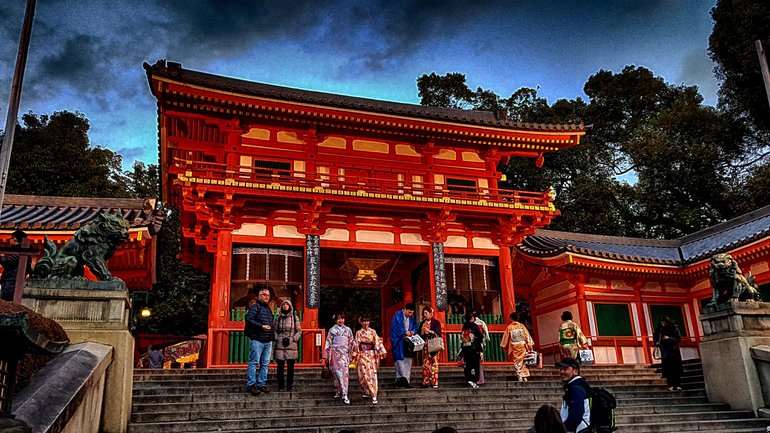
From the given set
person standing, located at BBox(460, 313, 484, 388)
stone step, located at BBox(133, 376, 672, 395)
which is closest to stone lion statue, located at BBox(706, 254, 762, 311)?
stone step, located at BBox(133, 376, 672, 395)

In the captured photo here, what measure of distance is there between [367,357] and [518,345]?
3.77 meters

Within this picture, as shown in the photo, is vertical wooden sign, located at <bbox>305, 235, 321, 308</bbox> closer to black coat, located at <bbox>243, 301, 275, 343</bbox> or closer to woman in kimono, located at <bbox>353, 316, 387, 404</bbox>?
woman in kimono, located at <bbox>353, 316, 387, 404</bbox>

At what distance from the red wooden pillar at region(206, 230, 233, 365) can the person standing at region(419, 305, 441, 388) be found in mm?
4831

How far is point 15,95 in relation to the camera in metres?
9.80

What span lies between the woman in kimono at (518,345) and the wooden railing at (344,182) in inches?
178

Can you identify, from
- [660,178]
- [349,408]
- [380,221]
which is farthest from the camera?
[660,178]

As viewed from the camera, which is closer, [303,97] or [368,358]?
[368,358]

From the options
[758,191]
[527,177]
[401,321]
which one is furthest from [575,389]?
[527,177]

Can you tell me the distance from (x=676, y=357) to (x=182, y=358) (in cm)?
1610

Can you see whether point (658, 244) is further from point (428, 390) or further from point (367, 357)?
point (367, 357)

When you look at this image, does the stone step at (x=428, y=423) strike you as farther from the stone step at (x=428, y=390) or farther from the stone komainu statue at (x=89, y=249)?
the stone komainu statue at (x=89, y=249)

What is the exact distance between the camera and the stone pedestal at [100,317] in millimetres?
6477

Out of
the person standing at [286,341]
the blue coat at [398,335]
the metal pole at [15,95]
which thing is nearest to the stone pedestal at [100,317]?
the person standing at [286,341]

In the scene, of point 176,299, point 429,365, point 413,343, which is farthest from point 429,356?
point 176,299
